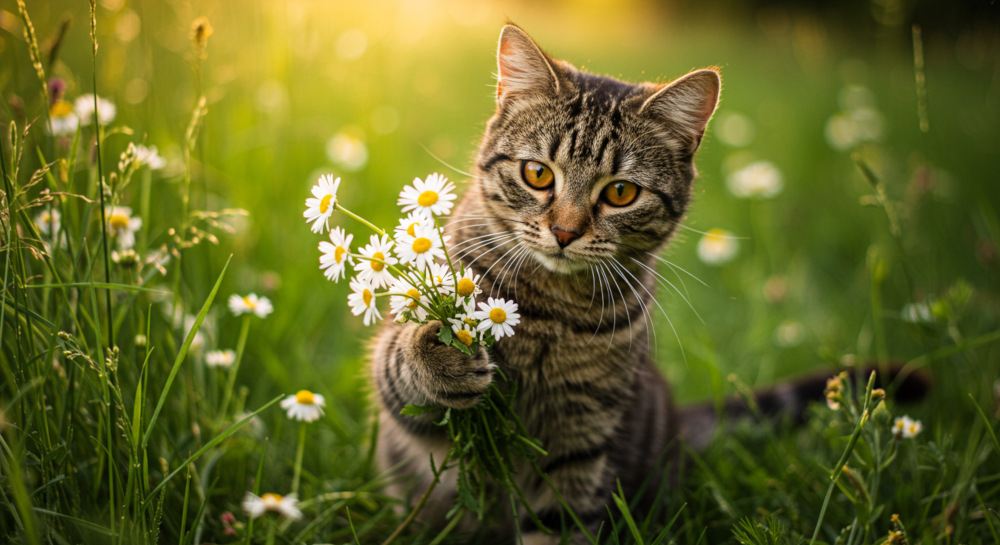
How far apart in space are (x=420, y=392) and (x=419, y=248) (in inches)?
15.4

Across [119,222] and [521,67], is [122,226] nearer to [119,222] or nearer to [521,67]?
[119,222]

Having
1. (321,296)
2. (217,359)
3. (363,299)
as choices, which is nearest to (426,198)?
(363,299)

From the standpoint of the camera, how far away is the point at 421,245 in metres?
1.08

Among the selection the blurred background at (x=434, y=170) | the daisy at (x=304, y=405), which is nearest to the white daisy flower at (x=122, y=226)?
the blurred background at (x=434, y=170)

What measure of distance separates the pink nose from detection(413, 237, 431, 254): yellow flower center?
47 centimetres

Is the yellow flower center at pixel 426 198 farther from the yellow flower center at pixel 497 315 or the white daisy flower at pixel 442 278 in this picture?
the yellow flower center at pixel 497 315

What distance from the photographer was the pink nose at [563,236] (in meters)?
1.47

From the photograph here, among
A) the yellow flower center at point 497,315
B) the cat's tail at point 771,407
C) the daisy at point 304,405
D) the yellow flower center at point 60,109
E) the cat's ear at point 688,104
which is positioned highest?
the cat's ear at point 688,104

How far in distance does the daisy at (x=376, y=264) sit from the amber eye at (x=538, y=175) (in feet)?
1.93

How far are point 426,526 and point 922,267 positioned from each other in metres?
3.15

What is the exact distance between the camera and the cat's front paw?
3.86 ft

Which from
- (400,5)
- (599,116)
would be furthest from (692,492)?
(400,5)

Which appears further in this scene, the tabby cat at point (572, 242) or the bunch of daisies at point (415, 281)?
the tabby cat at point (572, 242)

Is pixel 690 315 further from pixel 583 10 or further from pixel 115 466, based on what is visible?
pixel 583 10
